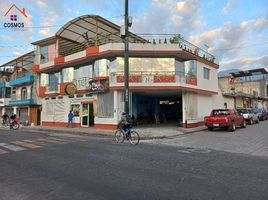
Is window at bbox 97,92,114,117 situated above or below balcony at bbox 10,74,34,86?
below

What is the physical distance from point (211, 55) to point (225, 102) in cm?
778

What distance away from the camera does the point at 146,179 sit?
20.1 ft

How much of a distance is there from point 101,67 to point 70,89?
439 centimetres

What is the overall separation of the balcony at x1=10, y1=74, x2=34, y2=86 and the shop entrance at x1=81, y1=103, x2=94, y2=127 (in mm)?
11600

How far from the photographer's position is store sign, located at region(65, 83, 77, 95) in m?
24.2

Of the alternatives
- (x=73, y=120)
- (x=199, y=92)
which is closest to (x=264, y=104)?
(x=199, y=92)

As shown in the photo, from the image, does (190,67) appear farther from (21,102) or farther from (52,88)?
(21,102)

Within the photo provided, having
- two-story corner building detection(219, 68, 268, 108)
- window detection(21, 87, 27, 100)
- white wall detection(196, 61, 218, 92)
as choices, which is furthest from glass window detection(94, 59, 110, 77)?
two-story corner building detection(219, 68, 268, 108)

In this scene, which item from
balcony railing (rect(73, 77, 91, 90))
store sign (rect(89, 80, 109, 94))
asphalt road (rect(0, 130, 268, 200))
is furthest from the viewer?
balcony railing (rect(73, 77, 91, 90))

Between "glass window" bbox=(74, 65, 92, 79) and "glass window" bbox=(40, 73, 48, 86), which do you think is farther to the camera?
"glass window" bbox=(40, 73, 48, 86)

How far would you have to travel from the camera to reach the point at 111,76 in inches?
829

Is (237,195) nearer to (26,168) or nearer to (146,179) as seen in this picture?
(146,179)

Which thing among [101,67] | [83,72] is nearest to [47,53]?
[83,72]

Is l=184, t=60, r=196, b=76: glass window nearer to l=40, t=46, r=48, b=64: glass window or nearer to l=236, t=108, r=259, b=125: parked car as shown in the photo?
l=236, t=108, r=259, b=125: parked car
